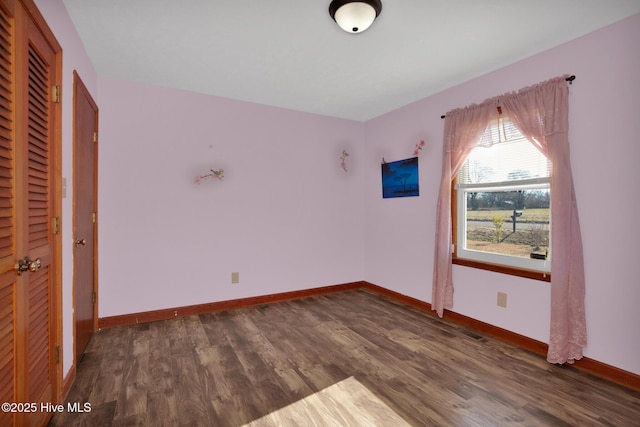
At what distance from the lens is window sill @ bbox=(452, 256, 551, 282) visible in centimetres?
260

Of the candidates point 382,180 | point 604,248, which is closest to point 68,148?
point 382,180

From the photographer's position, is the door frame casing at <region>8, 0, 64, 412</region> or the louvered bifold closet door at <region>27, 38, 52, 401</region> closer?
the louvered bifold closet door at <region>27, 38, 52, 401</region>

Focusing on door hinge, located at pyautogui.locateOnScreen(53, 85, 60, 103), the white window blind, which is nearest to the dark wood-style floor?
the white window blind

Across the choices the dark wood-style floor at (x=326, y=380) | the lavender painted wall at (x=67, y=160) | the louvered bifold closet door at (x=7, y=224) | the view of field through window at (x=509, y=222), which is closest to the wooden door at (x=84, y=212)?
the lavender painted wall at (x=67, y=160)

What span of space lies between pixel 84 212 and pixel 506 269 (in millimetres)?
3729

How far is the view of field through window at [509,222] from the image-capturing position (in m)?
2.68

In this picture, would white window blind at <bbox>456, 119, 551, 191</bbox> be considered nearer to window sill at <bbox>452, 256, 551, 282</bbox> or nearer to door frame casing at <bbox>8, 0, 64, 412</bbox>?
window sill at <bbox>452, 256, 551, 282</bbox>

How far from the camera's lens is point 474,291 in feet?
10.3

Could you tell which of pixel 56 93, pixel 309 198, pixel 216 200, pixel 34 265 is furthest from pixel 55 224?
pixel 309 198

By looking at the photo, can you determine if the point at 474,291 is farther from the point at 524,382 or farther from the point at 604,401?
the point at 604,401

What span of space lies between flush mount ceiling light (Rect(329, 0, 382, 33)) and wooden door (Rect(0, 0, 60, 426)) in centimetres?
156

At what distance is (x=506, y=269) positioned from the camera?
9.37ft

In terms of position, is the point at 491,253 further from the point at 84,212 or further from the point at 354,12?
the point at 84,212

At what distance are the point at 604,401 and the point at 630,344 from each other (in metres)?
0.48
